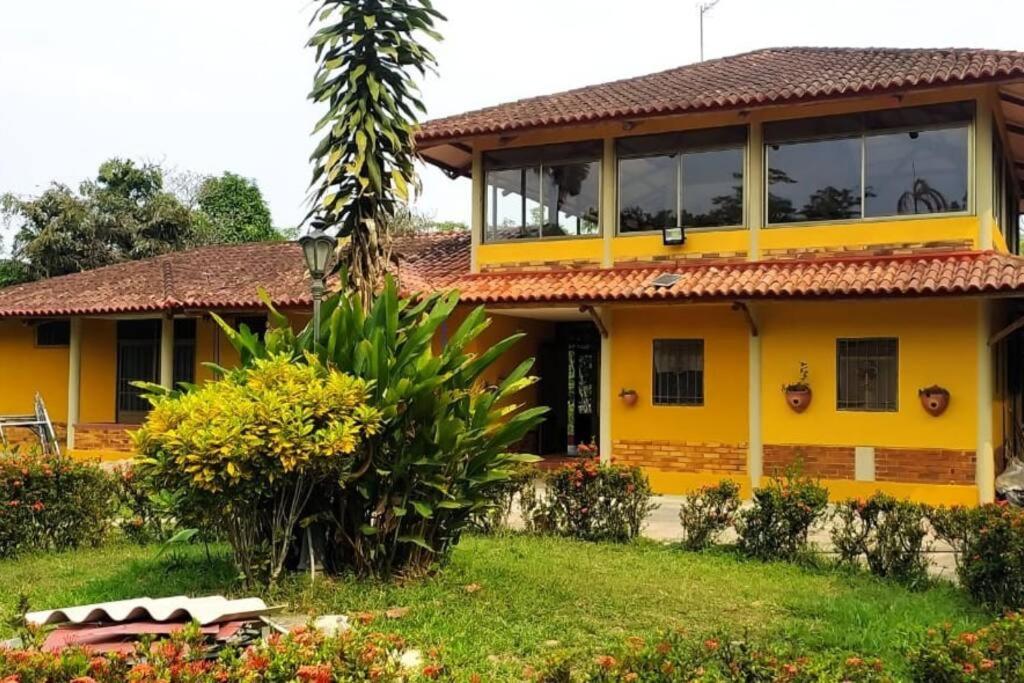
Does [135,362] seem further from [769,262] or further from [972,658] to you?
[972,658]

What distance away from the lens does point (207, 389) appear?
21.6 ft

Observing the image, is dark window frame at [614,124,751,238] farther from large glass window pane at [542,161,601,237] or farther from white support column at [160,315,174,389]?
white support column at [160,315,174,389]

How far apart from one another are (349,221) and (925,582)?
272 inches

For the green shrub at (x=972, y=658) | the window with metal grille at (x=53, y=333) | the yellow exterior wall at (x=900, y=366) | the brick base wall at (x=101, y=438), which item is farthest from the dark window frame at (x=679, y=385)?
the window with metal grille at (x=53, y=333)

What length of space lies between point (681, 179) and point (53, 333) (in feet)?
42.4

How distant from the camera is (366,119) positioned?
1044cm

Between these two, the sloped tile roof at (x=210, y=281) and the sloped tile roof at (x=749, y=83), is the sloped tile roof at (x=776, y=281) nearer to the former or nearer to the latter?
the sloped tile roof at (x=210, y=281)

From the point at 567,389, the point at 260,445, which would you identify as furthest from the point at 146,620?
the point at 567,389

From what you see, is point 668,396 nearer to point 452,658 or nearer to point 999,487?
point 999,487

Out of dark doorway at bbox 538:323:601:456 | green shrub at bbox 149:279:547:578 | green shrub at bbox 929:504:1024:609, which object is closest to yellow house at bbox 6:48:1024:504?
dark doorway at bbox 538:323:601:456

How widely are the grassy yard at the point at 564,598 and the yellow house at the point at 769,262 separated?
4.88 meters

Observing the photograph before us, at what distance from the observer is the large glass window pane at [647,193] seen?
13.8 meters

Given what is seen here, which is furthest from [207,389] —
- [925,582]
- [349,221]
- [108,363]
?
[108,363]

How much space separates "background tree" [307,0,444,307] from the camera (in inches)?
413
